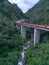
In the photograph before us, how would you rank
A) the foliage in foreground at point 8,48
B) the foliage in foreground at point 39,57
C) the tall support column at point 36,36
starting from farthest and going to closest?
the tall support column at point 36,36
the foliage in foreground at point 8,48
the foliage in foreground at point 39,57

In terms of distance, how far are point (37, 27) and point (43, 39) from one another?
204cm

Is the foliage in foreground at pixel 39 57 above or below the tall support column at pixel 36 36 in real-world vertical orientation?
below

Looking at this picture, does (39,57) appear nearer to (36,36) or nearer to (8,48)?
(8,48)

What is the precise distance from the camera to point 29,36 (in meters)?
41.0

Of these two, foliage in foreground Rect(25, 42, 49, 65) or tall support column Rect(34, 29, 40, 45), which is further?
tall support column Rect(34, 29, 40, 45)

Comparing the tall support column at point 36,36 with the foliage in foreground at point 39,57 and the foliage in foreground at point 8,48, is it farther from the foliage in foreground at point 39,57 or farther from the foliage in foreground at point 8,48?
the foliage in foreground at point 39,57

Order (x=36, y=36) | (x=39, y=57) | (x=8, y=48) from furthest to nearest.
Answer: (x=36, y=36) → (x=8, y=48) → (x=39, y=57)

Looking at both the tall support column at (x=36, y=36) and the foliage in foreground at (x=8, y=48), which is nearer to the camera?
the foliage in foreground at (x=8, y=48)

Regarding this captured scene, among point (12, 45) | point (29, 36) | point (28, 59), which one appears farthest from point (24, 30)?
point (28, 59)

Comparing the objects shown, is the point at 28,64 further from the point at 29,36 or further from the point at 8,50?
the point at 29,36

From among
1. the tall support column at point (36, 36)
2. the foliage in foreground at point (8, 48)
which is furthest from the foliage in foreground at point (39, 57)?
the tall support column at point (36, 36)

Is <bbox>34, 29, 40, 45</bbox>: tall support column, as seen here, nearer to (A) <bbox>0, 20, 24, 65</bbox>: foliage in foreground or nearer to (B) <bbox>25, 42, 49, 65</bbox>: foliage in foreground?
(A) <bbox>0, 20, 24, 65</bbox>: foliage in foreground

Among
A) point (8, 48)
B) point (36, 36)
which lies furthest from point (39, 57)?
point (36, 36)

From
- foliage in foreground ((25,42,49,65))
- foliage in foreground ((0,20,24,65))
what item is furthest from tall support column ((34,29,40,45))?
foliage in foreground ((25,42,49,65))
